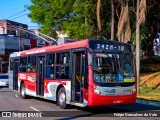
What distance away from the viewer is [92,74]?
530 inches

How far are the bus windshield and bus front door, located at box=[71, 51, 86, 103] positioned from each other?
0.64 meters

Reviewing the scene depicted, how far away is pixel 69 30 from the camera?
38.6m

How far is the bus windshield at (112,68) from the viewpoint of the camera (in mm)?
13594

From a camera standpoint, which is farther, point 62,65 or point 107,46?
point 62,65

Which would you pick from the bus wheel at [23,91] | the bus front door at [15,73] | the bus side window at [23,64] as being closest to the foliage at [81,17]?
the bus front door at [15,73]

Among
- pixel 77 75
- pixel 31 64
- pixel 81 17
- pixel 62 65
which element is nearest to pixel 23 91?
pixel 31 64

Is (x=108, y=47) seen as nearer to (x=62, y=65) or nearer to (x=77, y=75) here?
(x=77, y=75)

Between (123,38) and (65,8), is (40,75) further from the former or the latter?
(65,8)

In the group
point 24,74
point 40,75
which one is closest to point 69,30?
point 24,74

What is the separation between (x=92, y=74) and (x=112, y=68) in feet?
2.90

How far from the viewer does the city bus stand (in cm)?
1349

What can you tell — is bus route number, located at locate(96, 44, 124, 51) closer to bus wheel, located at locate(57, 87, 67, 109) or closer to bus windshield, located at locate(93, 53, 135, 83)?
bus windshield, located at locate(93, 53, 135, 83)

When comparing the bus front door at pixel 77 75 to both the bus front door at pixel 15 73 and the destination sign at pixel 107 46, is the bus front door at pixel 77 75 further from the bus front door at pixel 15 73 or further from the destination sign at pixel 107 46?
the bus front door at pixel 15 73

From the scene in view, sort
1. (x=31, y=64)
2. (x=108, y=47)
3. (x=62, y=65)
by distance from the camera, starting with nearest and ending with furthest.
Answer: (x=108, y=47), (x=62, y=65), (x=31, y=64)
